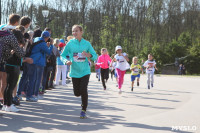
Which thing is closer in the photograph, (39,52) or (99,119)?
(99,119)

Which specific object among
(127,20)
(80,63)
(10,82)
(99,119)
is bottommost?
(99,119)

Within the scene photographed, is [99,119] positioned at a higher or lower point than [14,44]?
lower

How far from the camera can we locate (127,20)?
Result: 217 feet

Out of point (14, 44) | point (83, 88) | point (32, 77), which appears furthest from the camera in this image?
point (32, 77)

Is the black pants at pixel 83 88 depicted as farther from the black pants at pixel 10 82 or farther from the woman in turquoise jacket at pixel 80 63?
the black pants at pixel 10 82

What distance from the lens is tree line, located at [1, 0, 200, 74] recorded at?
59.9 m

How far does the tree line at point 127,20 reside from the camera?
59.9m

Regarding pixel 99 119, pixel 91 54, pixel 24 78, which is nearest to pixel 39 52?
pixel 24 78

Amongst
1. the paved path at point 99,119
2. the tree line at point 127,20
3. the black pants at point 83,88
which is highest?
the tree line at point 127,20

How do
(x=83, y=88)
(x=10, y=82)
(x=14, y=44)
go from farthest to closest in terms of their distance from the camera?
(x=10, y=82)
(x=83, y=88)
(x=14, y=44)

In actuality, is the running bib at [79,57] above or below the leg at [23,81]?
above

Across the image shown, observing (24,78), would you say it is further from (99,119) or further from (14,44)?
(99,119)

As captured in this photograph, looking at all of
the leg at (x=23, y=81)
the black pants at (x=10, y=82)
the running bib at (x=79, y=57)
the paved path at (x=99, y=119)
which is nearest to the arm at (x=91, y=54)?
the running bib at (x=79, y=57)

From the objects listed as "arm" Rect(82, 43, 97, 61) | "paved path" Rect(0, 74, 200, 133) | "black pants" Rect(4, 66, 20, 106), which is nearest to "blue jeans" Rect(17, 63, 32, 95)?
"paved path" Rect(0, 74, 200, 133)
